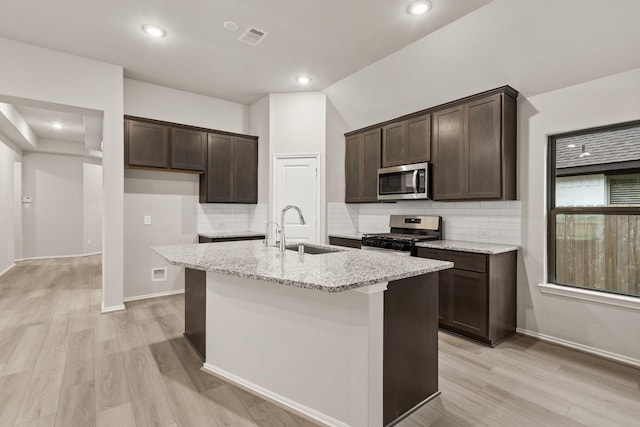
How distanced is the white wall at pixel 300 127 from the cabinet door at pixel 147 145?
4.83ft

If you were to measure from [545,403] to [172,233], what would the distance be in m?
4.67

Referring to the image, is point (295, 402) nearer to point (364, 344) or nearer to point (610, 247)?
point (364, 344)

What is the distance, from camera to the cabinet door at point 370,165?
4395mm

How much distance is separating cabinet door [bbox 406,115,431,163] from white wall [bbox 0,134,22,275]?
7.23 meters

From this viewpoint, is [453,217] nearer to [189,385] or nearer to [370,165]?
[370,165]

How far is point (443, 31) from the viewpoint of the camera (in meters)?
3.11

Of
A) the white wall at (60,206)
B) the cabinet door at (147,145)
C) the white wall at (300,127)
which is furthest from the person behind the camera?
the white wall at (60,206)

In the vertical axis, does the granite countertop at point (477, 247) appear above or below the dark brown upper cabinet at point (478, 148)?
below

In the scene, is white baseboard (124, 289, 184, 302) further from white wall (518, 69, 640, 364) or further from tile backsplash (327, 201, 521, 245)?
white wall (518, 69, 640, 364)

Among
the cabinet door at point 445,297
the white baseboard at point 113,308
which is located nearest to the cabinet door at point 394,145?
the cabinet door at point 445,297

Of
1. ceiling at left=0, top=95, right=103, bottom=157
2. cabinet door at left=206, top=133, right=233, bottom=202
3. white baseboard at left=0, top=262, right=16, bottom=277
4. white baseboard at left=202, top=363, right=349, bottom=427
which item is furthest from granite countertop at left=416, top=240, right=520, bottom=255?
white baseboard at left=0, top=262, right=16, bottom=277

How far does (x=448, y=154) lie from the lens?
3498 millimetres

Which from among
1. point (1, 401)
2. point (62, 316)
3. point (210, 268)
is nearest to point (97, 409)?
point (1, 401)

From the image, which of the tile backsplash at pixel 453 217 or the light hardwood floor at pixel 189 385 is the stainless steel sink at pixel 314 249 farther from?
the tile backsplash at pixel 453 217
